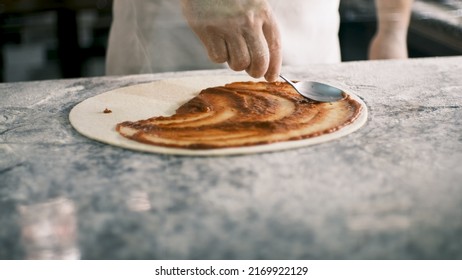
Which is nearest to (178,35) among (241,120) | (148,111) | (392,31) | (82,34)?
(148,111)

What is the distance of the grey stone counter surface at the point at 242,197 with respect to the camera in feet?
2.27

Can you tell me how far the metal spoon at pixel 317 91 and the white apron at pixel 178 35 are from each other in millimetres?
356

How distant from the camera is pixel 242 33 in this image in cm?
114

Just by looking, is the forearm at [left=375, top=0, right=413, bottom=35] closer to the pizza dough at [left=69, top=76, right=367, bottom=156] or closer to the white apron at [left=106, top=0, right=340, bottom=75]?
the white apron at [left=106, top=0, right=340, bottom=75]

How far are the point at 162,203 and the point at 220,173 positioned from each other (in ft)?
0.41

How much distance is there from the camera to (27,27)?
314 cm

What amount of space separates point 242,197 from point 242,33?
0.45m

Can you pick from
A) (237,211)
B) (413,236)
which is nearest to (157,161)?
(237,211)

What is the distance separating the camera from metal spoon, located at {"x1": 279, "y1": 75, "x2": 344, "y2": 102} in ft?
3.89

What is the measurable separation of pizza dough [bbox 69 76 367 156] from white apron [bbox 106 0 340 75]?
22 centimetres

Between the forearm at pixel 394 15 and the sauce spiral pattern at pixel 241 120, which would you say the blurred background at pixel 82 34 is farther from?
the sauce spiral pattern at pixel 241 120

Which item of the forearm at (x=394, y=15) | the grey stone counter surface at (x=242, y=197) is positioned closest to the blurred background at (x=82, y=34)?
the forearm at (x=394, y=15)

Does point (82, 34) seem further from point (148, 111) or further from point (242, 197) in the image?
point (242, 197)

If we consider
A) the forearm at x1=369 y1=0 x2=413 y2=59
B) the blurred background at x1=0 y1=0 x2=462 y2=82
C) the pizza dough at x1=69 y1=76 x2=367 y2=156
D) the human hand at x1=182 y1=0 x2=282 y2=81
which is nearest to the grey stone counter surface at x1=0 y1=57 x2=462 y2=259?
the pizza dough at x1=69 y1=76 x2=367 y2=156
